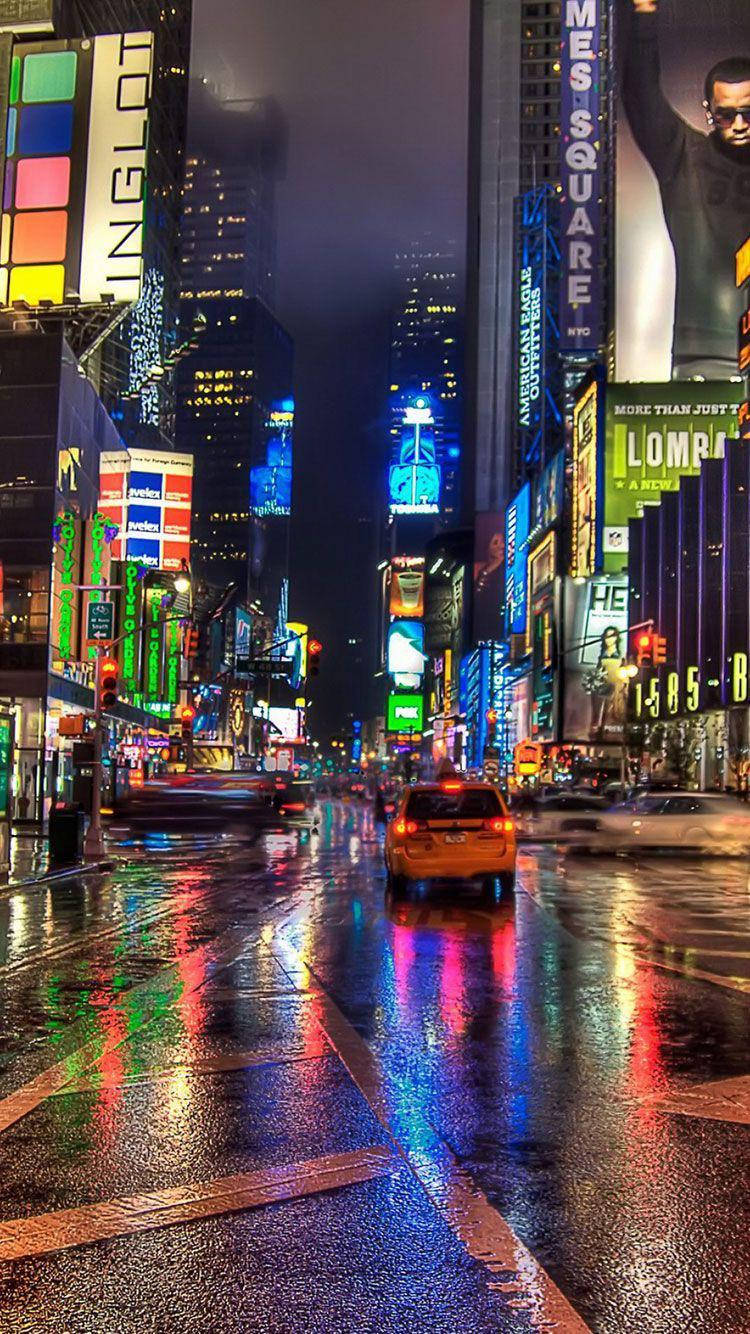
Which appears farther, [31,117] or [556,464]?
[556,464]

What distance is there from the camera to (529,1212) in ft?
17.0

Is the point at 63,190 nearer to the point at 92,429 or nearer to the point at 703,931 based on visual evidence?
the point at 92,429

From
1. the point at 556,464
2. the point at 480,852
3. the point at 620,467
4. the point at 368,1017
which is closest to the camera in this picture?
the point at 368,1017

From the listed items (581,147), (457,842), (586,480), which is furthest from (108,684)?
(581,147)

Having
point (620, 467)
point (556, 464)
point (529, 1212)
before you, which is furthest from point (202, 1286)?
point (556, 464)

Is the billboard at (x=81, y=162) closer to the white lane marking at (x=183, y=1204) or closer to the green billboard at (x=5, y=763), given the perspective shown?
the green billboard at (x=5, y=763)

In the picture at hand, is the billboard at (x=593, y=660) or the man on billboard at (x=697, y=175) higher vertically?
the man on billboard at (x=697, y=175)

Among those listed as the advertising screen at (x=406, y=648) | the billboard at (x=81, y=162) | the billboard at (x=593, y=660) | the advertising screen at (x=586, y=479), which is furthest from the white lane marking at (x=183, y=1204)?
the advertising screen at (x=406, y=648)

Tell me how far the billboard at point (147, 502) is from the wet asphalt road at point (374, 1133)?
48735mm

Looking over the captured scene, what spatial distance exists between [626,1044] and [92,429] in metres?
52.3

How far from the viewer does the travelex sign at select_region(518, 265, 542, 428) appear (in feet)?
401

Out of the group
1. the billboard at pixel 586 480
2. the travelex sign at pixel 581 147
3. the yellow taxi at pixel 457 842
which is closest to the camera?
the yellow taxi at pixel 457 842

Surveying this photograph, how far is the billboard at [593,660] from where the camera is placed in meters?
92.2

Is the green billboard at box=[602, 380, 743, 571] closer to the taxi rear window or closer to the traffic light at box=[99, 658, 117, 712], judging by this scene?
the traffic light at box=[99, 658, 117, 712]
